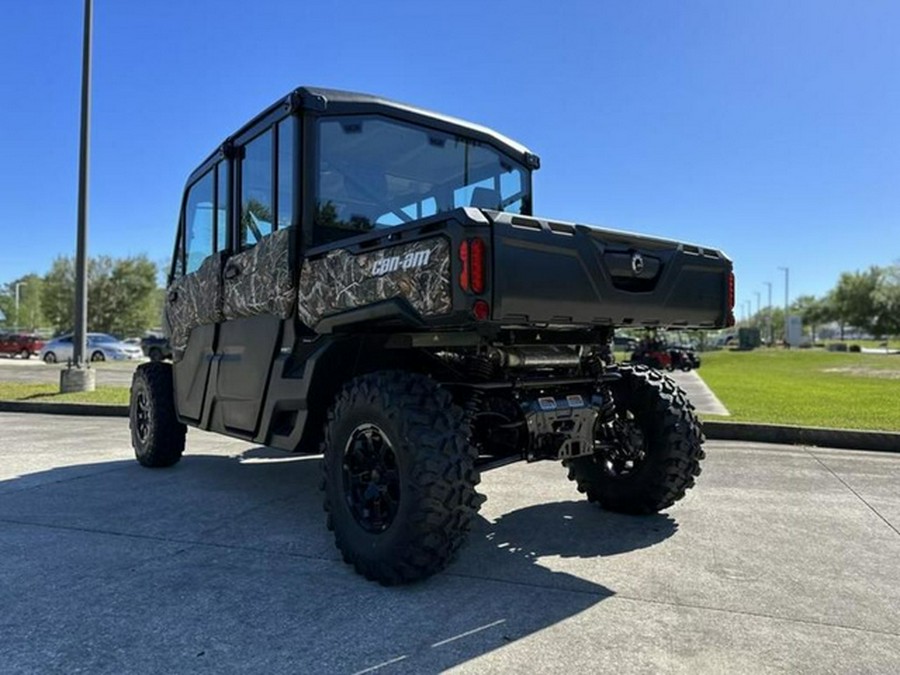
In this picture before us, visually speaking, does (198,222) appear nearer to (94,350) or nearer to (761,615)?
(761,615)

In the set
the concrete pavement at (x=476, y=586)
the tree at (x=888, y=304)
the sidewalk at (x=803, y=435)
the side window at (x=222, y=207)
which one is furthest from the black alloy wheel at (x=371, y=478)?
the tree at (x=888, y=304)

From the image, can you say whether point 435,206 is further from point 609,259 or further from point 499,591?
point 499,591

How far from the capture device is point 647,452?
456 cm

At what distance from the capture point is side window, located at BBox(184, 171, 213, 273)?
5691mm

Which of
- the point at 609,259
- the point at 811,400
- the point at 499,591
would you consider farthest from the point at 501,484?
the point at 811,400

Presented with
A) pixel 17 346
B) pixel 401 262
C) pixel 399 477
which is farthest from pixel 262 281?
pixel 17 346

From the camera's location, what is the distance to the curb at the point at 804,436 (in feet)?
25.3

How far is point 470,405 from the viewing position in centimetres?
387

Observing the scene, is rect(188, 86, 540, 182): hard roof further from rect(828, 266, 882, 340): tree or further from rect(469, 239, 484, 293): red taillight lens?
rect(828, 266, 882, 340): tree

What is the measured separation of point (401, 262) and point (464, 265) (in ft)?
1.50

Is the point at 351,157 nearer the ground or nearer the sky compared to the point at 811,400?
nearer the sky

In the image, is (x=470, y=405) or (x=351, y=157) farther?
(x=351, y=157)

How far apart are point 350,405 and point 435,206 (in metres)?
1.74

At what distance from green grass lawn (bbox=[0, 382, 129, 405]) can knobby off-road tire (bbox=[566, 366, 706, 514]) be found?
30.1ft
